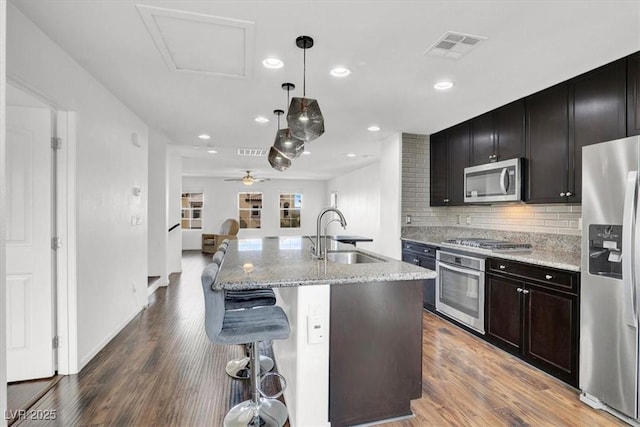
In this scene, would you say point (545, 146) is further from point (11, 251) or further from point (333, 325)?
point (11, 251)

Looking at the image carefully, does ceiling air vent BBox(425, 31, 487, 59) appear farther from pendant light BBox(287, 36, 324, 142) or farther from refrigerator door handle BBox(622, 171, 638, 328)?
refrigerator door handle BBox(622, 171, 638, 328)

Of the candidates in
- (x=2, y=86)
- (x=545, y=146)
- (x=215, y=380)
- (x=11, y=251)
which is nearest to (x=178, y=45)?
(x=2, y=86)

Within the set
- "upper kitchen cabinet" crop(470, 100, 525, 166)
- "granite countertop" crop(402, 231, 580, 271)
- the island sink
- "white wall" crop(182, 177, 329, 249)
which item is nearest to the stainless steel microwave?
"upper kitchen cabinet" crop(470, 100, 525, 166)

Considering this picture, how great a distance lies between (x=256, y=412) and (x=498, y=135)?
3.53m

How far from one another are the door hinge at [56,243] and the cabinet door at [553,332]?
148 inches

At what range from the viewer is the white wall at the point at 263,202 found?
11039mm

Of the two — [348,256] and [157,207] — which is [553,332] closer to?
[348,256]

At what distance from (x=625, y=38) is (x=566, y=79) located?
25.8 inches

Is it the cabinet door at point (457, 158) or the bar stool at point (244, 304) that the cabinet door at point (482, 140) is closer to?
the cabinet door at point (457, 158)

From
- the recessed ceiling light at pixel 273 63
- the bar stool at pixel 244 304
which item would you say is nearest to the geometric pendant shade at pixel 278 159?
the recessed ceiling light at pixel 273 63

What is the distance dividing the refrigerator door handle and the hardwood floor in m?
0.72

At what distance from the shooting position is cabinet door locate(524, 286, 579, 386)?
2.34 m

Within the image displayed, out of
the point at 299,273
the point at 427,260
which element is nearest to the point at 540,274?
the point at 427,260

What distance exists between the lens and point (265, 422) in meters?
1.89
